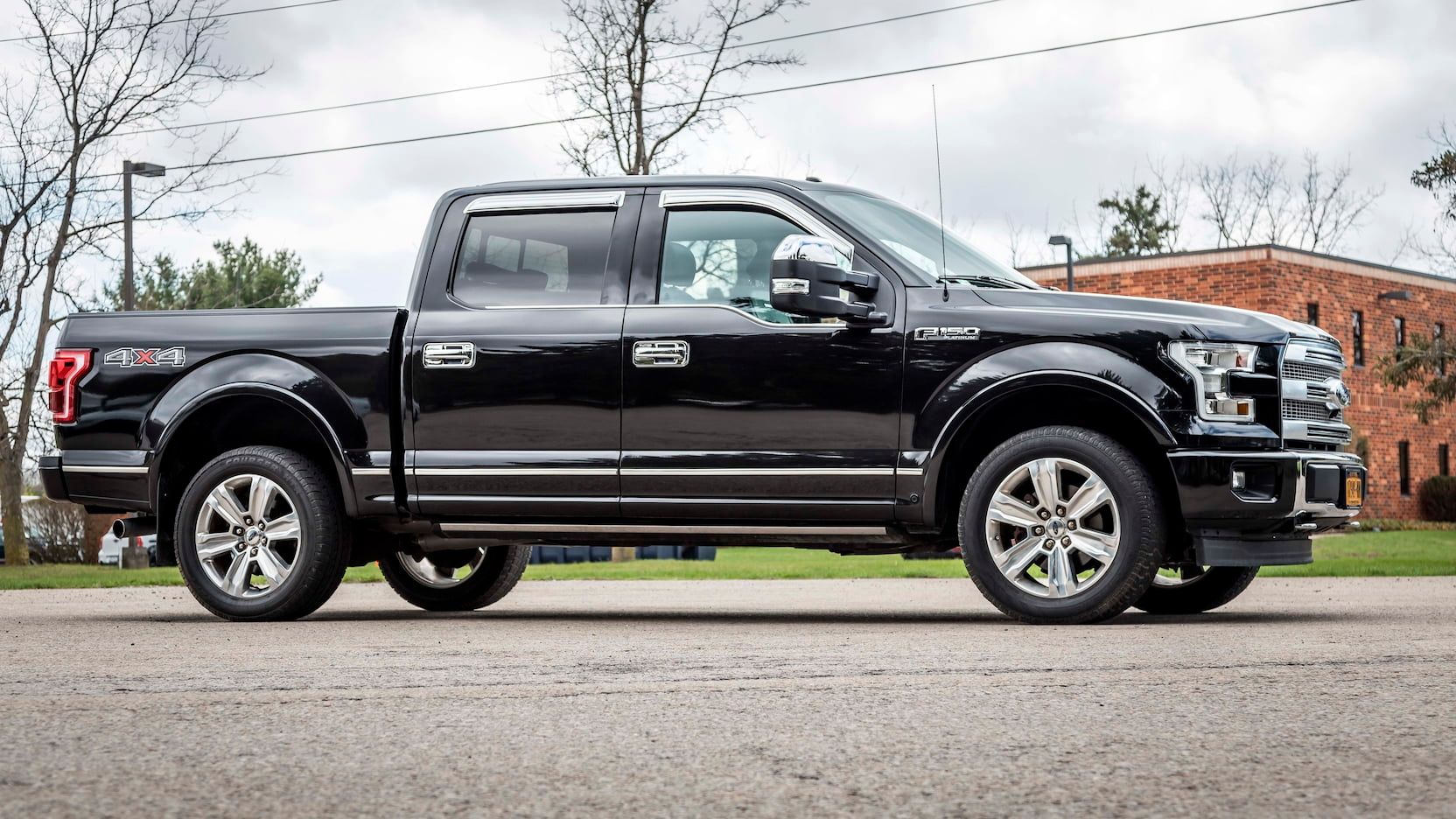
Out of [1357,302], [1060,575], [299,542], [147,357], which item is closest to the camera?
[1060,575]

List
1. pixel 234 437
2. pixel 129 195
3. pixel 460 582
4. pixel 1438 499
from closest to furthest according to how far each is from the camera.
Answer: pixel 234 437, pixel 460 582, pixel 129 195, pixel 1438 499

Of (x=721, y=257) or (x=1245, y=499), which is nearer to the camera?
(x=1245, y=499)

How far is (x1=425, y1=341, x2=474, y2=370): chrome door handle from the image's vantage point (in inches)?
322

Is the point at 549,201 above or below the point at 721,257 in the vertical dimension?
above

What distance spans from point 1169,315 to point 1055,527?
1.03 meters

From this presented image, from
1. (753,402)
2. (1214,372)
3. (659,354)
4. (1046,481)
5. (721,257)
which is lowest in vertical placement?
(1046,481)

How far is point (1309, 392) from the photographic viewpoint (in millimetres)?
7590

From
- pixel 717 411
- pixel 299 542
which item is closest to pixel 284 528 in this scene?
pixel 299 542

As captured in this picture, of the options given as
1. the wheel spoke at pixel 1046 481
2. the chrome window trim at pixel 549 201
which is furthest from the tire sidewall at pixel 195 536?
the wheel spoke at pixel 1046 481

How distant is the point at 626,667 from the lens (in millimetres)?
5902

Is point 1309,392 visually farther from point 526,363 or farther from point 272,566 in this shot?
point 272,566

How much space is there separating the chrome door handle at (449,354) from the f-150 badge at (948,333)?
2135mm

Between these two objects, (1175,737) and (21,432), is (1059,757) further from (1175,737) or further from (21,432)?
(21,432)

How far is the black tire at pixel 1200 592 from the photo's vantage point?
873cm
